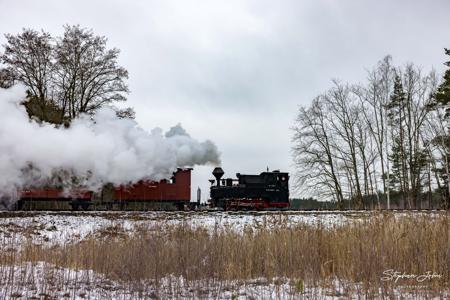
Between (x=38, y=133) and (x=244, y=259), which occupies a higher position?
(x=38, y=133)

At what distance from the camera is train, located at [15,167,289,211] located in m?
23.4

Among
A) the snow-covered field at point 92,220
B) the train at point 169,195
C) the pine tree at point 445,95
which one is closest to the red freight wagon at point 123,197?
the train at point 169,195

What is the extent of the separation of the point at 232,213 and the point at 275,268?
43.0ft

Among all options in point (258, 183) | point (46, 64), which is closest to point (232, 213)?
point (258, 183)

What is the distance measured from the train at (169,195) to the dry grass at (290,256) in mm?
14497

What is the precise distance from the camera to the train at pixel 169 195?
23.4 meters

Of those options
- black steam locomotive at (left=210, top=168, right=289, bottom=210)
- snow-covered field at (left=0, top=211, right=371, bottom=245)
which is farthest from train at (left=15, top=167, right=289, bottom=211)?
snow-covered field at (left=0, top=211, right=371, bottom=245)

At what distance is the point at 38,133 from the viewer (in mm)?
15266

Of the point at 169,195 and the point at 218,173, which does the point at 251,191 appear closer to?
the point at 218,173

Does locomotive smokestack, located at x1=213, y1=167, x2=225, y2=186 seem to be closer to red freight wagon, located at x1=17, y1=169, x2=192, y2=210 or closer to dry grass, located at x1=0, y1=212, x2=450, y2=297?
red freight wagon, located at x1=17, y1=169, x2=192, y2=210

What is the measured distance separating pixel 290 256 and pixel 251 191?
20.0m

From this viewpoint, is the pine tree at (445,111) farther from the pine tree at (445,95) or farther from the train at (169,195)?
the train at (169,195)

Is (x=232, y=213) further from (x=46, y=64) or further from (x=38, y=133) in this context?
(x=46, y=64)

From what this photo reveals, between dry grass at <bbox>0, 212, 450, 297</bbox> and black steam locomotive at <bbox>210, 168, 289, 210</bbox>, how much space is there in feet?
60.1
